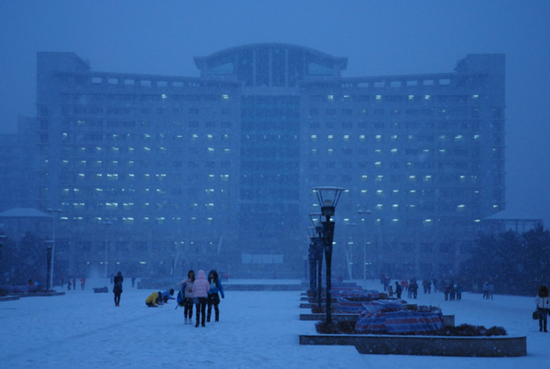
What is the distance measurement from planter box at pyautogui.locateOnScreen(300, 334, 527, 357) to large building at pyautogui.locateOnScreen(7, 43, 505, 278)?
90.6 metres

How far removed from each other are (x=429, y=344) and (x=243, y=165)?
10040cm

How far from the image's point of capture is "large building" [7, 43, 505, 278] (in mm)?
106175

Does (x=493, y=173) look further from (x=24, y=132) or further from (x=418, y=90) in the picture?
(x=24, y=132)

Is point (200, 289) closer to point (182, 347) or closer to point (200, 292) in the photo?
point (200, 292)

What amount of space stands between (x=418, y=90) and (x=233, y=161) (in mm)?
36588

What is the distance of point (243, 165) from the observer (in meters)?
113

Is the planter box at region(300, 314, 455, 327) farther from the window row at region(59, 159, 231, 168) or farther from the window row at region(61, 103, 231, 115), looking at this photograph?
the window row at region(61, 103, 231, 115)

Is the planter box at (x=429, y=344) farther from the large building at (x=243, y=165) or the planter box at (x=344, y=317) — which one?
the large building at (x=243, y=165)

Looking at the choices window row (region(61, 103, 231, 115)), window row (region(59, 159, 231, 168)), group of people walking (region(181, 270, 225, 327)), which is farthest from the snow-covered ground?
window row (region(61, 103, 231, 115))

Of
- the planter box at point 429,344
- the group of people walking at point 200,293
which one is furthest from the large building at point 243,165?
the planter box at point 429,344

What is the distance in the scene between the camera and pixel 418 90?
109875 millimetres

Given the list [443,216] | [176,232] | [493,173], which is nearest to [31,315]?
[176,232]

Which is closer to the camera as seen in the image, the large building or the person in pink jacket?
the person in pink jacket

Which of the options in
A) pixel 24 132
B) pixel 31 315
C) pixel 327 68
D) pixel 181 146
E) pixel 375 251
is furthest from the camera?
pixel 24 132
